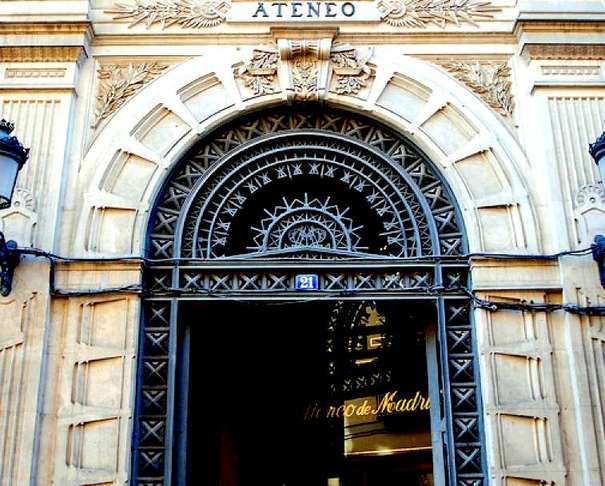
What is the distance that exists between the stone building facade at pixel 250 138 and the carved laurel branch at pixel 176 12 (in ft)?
0.10

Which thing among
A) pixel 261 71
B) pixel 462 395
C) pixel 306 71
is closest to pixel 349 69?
pixel 306 71

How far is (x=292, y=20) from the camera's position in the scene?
10.9 m

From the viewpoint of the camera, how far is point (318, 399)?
1612 cm

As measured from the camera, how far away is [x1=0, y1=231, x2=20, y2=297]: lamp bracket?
929 cm

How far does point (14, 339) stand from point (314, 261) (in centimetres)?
372

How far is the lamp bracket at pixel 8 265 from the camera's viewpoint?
929cm

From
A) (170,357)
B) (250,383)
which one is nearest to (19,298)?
(170,357)

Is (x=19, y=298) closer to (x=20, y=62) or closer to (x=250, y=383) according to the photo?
(x=20, y=62)

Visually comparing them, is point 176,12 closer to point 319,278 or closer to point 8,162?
point 8,162

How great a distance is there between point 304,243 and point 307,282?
0.55 meters

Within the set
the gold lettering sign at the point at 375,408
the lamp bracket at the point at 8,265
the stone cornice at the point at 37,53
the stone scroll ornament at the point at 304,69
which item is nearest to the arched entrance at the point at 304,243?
the stone scroll ornament at the point at 304,69

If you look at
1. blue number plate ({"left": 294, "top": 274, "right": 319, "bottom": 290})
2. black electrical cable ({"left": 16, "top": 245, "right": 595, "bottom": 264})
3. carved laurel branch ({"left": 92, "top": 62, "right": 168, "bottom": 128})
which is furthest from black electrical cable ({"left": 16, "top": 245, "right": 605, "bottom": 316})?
carved laurel branch ({"left": 92, "top": 62, "right": 168, "bottom": 128})

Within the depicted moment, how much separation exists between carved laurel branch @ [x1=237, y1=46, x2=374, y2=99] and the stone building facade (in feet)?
0.09

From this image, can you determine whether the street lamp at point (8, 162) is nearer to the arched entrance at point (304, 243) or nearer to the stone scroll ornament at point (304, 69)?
the arched entrance at point (304, 243)
